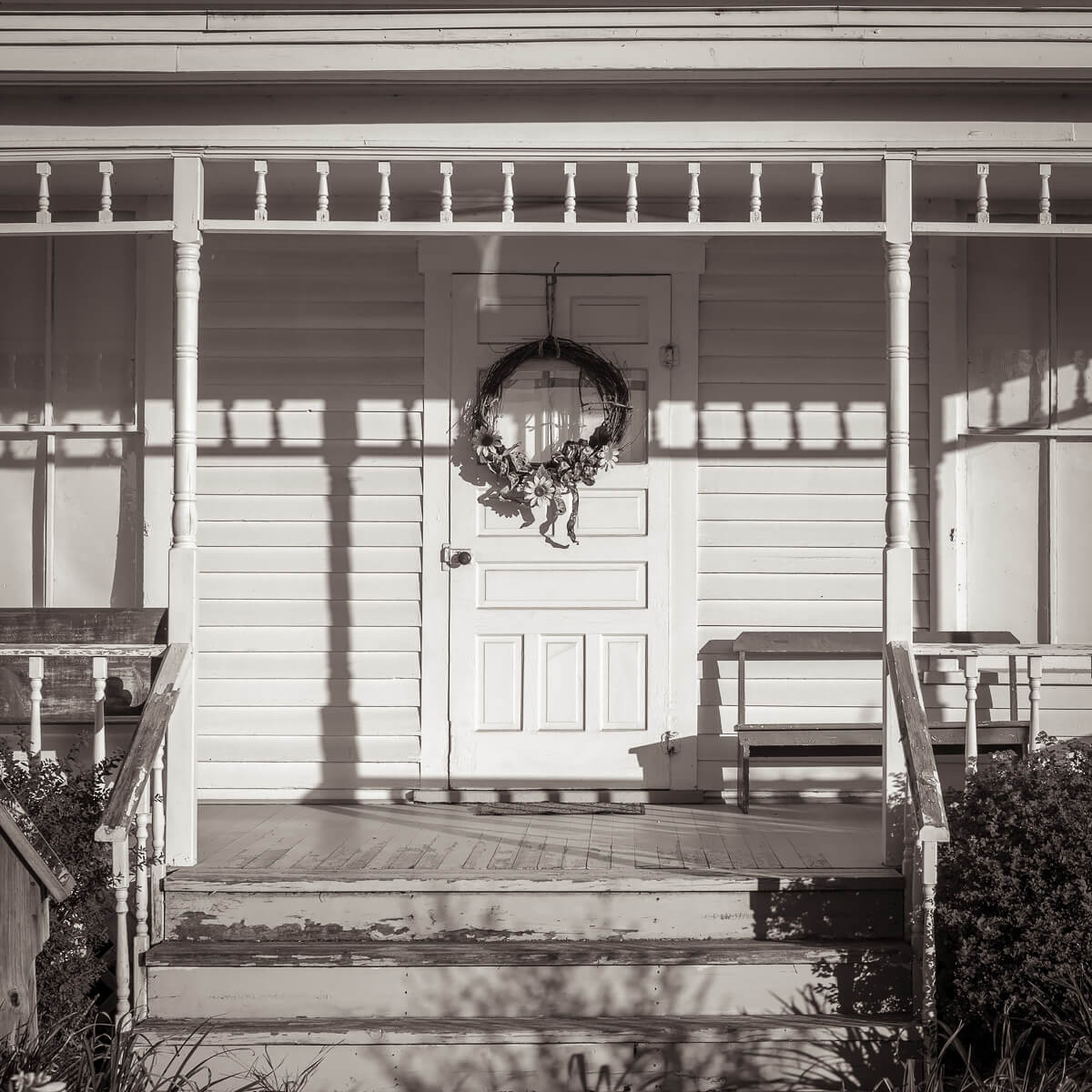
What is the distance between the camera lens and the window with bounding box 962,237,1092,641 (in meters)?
5.84

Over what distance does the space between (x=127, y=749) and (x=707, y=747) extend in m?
2.67

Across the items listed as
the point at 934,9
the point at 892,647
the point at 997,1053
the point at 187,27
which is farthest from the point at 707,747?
the point at 187,27

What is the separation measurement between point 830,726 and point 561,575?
135cm

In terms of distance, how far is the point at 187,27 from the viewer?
471cm

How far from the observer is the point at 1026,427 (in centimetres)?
586

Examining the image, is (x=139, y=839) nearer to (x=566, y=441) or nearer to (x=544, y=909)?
(x=544, y=909)

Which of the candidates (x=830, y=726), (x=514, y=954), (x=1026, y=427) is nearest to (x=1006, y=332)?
(x=1026, y=427)

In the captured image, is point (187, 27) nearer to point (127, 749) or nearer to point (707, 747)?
point (127, 749)

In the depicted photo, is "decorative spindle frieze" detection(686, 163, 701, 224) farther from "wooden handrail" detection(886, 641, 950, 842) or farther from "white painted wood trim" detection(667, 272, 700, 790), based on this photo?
"wooden handrail" detection(886, 641, 950, 842)

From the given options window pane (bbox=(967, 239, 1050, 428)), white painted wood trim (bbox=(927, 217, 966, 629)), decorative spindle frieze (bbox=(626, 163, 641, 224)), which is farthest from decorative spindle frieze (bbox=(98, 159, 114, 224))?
window pane (bbox=(967, 239, 1050, 428))

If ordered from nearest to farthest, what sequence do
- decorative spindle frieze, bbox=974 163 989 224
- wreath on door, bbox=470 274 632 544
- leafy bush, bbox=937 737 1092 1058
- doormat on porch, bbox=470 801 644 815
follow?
leafy bush, bbox=937 737 1092 1058
decorative spindle frieze, bbox=974 163 989 224
doormat on porch, bbox=470 801 644 815
wreath on door, bbox=470 274 632 544

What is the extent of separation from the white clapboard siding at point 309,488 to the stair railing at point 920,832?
7.74 feet

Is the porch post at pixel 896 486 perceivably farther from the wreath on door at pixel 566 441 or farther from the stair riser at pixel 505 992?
the wreath on door at pixel 566 441

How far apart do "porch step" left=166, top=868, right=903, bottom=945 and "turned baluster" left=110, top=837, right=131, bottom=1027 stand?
0.24 m
